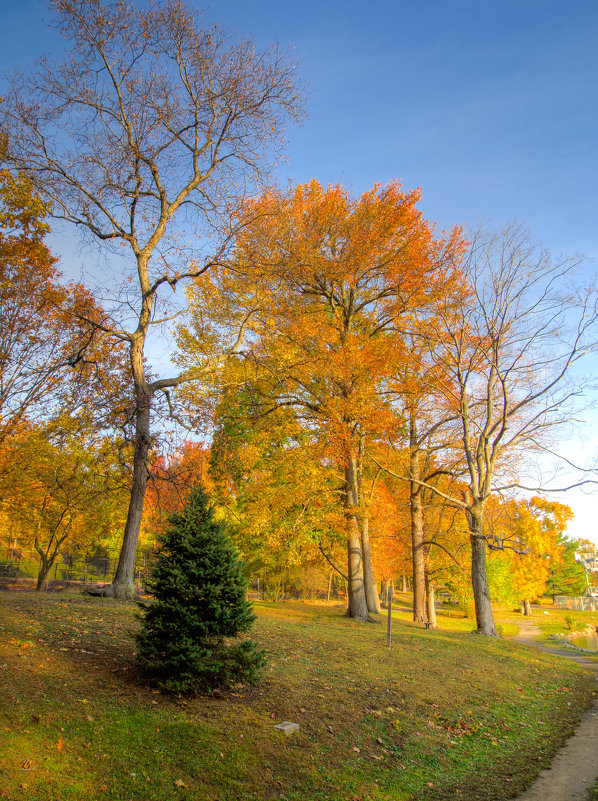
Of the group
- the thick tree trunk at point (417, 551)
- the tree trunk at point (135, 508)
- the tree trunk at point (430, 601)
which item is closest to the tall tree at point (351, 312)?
the thick tree trunk at point (417, 551)

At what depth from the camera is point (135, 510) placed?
10.9 meters

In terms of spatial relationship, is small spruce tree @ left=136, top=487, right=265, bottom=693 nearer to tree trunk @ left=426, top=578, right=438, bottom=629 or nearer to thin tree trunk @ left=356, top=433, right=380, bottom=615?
thin tree trunk @ left=356, top=433, right=380, bottom=615

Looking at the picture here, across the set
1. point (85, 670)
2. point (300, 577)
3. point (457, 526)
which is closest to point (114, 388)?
point (85, 670)

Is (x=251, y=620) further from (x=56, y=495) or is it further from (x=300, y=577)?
(x=300, y=577)

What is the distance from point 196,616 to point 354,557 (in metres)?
12.9

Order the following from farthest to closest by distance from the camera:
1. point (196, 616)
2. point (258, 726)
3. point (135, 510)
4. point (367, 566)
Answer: point (367, 566) < point (135, 510) < point (196, 616) < point (258, 726)

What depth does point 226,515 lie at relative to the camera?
1925cm

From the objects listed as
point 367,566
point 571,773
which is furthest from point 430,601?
point 571,773

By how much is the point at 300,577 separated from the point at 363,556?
17.4 meters

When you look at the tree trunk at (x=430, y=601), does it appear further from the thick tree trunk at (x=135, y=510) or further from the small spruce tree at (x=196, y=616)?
the small spruce tree at (x=196, y=616)

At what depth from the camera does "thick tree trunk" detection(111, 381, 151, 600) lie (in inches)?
427

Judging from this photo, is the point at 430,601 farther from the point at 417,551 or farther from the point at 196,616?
the point at 196,616

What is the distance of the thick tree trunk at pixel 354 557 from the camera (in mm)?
17219

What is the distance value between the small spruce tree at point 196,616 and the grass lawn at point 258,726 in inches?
11.6
